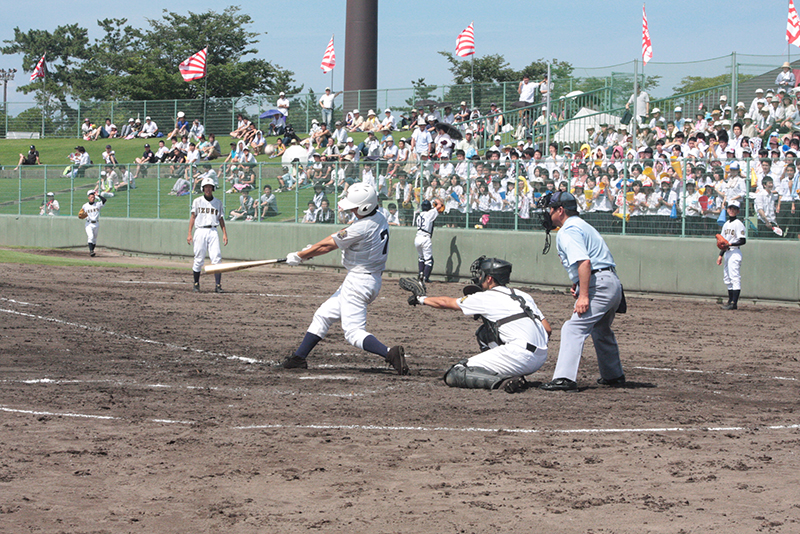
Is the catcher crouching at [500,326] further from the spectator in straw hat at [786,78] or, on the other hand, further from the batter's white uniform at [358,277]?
the spectator in straw hat at [786,78]

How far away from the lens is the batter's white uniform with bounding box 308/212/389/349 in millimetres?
8578

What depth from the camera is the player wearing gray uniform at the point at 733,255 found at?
651 inches

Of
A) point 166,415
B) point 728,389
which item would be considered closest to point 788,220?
point 728,389

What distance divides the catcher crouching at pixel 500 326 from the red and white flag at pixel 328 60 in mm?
37178

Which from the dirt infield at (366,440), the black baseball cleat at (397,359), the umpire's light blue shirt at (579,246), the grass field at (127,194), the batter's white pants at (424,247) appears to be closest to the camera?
the dirt infield at (366,440)

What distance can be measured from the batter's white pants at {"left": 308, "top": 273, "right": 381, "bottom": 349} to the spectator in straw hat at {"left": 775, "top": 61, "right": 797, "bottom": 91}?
17.7 meters

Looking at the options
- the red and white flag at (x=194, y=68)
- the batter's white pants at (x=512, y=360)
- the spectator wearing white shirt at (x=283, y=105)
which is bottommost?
the batter's white pants at (x=512, y=360)

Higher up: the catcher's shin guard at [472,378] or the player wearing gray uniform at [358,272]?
the player wearing gray uniform at [358,272]

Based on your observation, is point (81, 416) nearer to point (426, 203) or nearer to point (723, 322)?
point (723, 322)

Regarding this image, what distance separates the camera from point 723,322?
1475 centimetres

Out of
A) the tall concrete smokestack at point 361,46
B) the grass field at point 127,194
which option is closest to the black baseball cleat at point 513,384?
the grass field at point 127,194

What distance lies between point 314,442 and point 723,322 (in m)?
10.8

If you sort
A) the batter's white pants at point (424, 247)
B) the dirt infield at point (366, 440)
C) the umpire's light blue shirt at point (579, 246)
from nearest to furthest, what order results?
the dirt infield at point (366, 440) < the umpire's light blue shirt at point (579, 246) < the batter's white pants at point (424, 247)

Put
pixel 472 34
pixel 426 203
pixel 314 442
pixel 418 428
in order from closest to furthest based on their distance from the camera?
pixel 314 442 < pixel 418 428 < pixel 426 203 < pixel 472 34
